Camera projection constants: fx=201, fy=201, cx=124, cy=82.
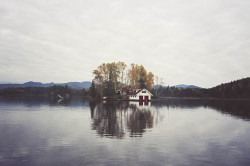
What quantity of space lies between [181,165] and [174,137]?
6488 mm

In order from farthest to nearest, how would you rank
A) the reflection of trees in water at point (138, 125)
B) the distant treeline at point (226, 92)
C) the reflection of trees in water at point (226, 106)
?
the distant treeline at point (226, 92), the reflection of trees in water at point (226, 106), the reflection of trees in water at point (138, 125)

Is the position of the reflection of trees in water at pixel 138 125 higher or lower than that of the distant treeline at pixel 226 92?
lower

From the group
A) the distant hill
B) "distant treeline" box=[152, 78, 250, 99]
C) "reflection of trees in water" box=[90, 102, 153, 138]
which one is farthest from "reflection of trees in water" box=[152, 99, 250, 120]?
the distant hill

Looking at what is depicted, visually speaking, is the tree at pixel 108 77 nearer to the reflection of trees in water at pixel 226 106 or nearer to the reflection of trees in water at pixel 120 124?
the reflection of trees in water at pixel 226 106

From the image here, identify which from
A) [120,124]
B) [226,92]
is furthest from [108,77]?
[226,92]

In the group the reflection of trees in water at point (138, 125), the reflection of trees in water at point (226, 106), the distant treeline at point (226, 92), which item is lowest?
the reflection of trees in water at point (226, 106)

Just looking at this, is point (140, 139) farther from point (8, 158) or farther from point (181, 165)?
point (8, 158)

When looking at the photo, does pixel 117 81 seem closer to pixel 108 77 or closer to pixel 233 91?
pixel 108 77

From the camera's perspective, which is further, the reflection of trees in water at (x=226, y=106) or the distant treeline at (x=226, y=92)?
the distant treeline at (x=226, y=92)

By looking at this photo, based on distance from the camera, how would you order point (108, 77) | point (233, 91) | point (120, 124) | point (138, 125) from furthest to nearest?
1. point (233, 91)
2. point (108, 77)
3. point (120, 124)
4. point (138, 125)

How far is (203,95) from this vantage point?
172 meters

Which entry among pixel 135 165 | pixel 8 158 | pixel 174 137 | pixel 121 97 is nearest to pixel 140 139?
pixel 174 137

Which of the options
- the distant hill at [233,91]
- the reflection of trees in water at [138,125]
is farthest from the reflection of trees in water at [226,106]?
the distant hill at [233,91]

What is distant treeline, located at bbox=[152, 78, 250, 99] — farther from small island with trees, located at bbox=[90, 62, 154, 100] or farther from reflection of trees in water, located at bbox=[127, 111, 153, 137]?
reflection of trees in water, located at bbox=[127, 111, 153, 137]
